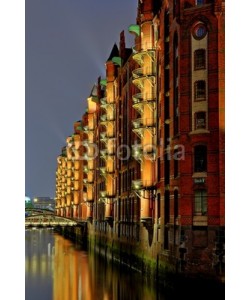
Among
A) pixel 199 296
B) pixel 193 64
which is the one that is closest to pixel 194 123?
pixel 193 64

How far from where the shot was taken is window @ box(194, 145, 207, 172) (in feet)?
101

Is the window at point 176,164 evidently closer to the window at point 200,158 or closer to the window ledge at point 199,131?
the window at point 200,158

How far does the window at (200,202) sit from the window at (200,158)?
4.10ft

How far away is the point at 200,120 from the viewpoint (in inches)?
1228

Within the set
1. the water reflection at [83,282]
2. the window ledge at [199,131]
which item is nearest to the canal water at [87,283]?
the water reflection at [83,282]

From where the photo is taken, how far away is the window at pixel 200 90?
3116cm

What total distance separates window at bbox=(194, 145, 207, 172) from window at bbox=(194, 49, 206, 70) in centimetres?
464

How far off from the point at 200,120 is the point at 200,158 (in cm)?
220

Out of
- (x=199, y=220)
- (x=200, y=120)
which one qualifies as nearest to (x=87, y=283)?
(x=199, y=220)

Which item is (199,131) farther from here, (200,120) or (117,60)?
(117,60)

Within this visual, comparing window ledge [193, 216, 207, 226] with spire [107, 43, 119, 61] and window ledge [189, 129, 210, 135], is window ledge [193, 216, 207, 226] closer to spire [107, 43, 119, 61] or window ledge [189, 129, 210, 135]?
window ledge [189, 129, 210, 135]

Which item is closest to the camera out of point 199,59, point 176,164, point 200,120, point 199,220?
point 199,220
